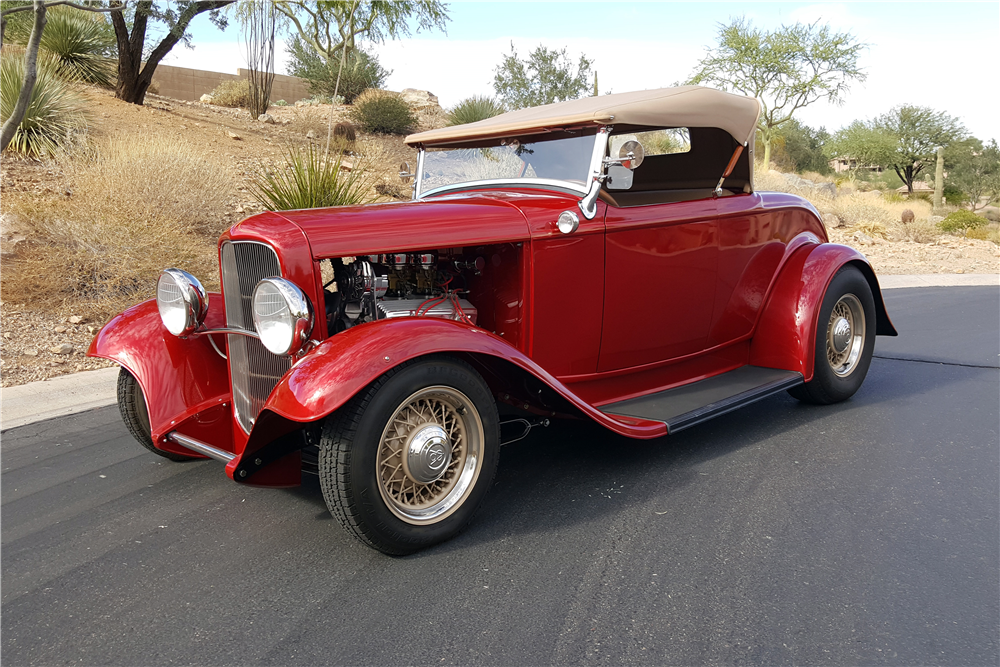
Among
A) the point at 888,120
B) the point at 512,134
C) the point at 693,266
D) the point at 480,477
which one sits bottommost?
the point at 480,477

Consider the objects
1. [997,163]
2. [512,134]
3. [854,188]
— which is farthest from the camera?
[997,163]

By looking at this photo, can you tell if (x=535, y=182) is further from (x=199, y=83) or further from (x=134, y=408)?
(x=199, y=83)

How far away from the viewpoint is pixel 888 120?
109 ft

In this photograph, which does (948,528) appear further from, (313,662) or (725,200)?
(313,662)

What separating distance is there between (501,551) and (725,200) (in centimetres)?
251

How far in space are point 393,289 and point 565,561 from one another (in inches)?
56.9

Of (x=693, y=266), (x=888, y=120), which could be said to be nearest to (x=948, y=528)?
(x=693, y=266)

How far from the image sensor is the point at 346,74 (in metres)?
22.3

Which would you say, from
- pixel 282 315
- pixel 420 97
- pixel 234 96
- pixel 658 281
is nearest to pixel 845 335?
pixel 658 281

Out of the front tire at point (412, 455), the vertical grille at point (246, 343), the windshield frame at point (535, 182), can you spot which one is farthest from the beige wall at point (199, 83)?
the front tire at point (412, 455)

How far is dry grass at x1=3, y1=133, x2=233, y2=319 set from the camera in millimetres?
6832

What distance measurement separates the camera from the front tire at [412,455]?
2.62 metres

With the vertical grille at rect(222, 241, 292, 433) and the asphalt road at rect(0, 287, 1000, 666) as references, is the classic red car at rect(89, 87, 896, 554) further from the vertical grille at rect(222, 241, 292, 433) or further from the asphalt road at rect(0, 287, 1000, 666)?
the asphalt road at rect(0, 287, 1000, 666)

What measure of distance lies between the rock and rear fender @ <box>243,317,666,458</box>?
79.3 ft
